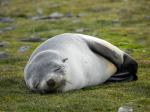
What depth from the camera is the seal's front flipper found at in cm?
1579

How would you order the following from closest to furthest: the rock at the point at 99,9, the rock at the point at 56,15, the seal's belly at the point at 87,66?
the seal's belly at the point at 87,66 → the rock at the point at 56,15 → the rock at the point at 99,9

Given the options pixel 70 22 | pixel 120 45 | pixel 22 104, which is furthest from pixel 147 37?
pixel 22 104

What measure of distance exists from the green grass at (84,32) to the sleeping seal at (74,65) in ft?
0.88

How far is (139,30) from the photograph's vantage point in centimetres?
3028

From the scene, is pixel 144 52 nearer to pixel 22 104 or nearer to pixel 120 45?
pixel 120 45

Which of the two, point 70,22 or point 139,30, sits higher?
point 139,30

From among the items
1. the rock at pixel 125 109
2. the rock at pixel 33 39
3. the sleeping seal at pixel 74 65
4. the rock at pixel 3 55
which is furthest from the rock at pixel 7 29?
the rock at pixel 125 109

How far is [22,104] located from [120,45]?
44.8 feet

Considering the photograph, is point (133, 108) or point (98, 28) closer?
point (133, 108)

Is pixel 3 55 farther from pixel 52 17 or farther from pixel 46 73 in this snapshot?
pixel 52 17

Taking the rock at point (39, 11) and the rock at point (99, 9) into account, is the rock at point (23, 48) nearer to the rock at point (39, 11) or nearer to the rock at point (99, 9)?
the rock at point (99, 9)

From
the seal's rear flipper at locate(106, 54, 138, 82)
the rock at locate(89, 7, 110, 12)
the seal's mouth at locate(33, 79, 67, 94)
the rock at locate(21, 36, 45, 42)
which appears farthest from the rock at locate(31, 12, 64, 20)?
the seal's mouth at locate(33, 79, 67, 94)

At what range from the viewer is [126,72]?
16172 mm

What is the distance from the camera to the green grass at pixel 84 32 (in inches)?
502
